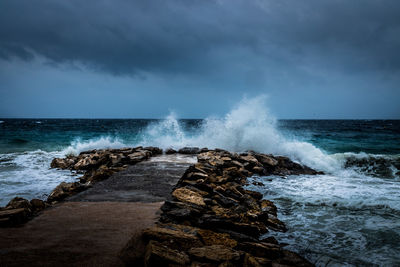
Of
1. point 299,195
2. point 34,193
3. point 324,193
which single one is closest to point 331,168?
point 324,193

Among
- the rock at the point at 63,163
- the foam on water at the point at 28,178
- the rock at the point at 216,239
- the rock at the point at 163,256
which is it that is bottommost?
the foam on water at the point at 28,178

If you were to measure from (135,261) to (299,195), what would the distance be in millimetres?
4290

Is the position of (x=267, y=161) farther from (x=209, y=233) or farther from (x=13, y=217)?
(x=13, y=217)

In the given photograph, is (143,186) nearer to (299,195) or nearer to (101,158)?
(299,195)

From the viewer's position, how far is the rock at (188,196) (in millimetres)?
3518

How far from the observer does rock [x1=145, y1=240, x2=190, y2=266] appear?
5.79 ft

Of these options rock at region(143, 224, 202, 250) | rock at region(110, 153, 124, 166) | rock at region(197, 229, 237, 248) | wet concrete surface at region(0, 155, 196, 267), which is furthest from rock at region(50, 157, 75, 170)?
rock at region(197, 229, 237, 248)

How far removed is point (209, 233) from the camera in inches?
97.2

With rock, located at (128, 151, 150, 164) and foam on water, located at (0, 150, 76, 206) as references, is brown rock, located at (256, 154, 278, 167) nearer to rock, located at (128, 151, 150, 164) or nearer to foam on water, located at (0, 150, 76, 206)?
rock, located at (128, 151, 150, 164)

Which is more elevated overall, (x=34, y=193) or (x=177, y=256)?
(x=177, y=256)

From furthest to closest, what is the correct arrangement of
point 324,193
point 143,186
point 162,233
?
point 324,193 → point 143,186 → point 162,233

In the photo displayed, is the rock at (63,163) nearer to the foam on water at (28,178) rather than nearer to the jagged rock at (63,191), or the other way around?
the foam on water at (28,178)

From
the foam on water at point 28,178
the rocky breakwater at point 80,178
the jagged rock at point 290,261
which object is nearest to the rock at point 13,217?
the rocky breakwater at point 80,178

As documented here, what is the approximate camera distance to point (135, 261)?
6.01ft
